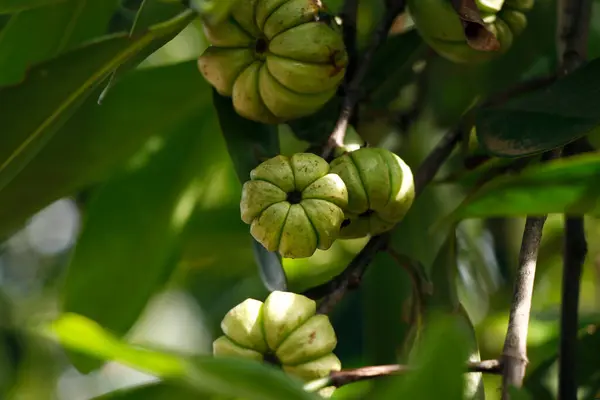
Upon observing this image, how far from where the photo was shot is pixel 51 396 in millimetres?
2555

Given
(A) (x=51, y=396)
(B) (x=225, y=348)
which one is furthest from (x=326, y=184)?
(A) (x=51, y=396)

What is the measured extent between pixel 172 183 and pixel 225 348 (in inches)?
21.8

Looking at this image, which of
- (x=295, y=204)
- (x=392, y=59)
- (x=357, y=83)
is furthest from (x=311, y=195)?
(x=392, y=59)

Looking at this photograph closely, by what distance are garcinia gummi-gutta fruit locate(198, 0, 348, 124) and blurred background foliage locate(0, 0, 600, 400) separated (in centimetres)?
7

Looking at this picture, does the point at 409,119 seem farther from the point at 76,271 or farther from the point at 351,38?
the point at 76,271

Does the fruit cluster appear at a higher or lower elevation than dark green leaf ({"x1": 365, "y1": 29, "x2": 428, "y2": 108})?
higher

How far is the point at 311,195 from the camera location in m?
0.93

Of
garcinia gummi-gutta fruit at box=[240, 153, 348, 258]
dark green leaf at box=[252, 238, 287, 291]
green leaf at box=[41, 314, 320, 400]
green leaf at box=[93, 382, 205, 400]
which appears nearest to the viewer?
green leaf at box=[41, 314, 320, 400]

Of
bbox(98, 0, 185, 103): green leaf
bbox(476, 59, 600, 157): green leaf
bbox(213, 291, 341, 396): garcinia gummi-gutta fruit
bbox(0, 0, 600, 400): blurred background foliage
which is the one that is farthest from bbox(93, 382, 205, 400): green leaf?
bbox(476, 59, 600, 157): green leaf

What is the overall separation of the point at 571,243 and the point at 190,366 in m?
0.64

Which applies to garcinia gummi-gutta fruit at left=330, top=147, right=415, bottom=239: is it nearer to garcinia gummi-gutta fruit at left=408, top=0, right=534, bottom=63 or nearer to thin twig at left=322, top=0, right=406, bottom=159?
thin twig at left=322, top=0, right=406, bottom=159

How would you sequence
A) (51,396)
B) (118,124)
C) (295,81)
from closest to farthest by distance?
1. (295,81)
2. (118,124)
3. (51,396)

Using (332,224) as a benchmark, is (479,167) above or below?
below

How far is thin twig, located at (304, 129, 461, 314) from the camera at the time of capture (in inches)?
38.9
